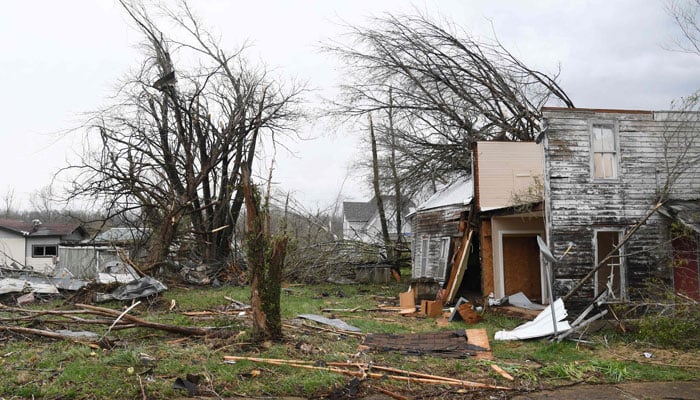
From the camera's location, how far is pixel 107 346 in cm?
805

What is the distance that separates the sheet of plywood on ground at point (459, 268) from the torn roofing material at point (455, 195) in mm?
994

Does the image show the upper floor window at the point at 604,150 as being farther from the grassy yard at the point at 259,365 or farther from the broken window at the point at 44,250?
the broken window at the point at 44,250

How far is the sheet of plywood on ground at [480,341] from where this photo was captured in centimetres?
871

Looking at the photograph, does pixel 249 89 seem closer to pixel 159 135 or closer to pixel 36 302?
pixel 159 135

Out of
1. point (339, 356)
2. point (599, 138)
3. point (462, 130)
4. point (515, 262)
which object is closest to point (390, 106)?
point (462, 130)

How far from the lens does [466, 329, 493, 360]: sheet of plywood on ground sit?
28.6 feet

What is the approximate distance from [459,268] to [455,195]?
3064 mm

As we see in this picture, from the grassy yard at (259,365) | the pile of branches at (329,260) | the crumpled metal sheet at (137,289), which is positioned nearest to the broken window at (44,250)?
the pile of branches at (329,260)

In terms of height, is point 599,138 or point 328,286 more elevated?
point 599,138

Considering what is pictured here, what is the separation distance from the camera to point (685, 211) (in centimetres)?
1189

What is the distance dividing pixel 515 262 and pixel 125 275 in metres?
9.94

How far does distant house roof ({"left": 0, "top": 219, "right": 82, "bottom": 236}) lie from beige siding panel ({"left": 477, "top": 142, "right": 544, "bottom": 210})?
97.0ft

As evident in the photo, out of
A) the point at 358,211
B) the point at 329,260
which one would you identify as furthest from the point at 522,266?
the point at 358,211

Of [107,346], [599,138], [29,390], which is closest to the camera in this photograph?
[29,390]
